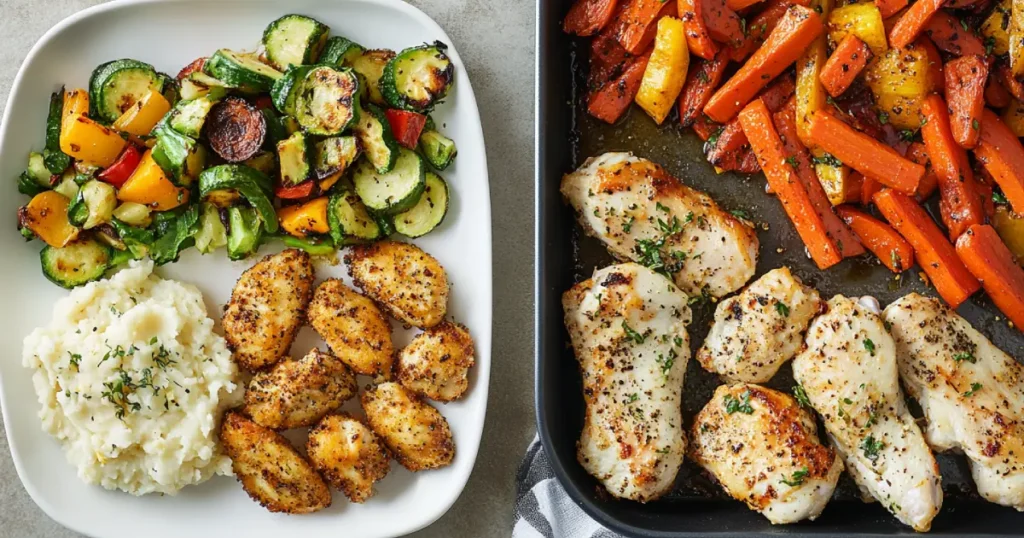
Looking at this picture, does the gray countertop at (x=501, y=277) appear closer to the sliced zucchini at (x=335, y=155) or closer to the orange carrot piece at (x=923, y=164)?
the sliced zucchini at (x=335, y=155)

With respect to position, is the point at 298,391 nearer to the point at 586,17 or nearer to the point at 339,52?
the point at 339,52

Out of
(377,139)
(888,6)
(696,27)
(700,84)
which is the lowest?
(377,139)

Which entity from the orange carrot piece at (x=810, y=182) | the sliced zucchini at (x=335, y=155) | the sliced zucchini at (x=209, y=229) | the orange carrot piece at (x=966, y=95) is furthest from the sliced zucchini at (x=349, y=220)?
the orange carrot piece at (x=966, y=95)

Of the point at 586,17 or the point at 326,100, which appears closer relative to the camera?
the point at 326,100

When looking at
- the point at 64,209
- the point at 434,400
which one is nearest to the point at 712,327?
the point at 434,400

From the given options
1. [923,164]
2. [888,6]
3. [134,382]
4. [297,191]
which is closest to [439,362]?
[297,191]

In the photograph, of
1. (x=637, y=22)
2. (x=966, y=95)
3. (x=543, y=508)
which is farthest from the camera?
(x=543, y=508)

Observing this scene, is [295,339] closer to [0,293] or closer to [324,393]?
[324,393]
